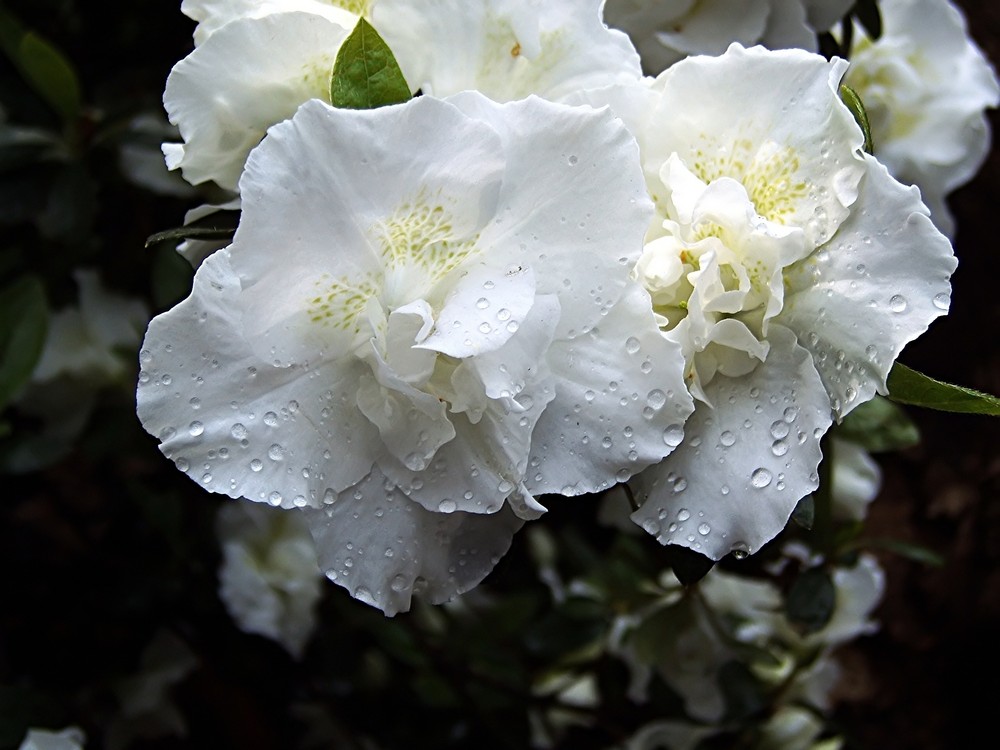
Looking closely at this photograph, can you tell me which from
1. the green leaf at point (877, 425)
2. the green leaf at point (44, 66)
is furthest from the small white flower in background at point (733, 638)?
the green leaf at point (44, 66)

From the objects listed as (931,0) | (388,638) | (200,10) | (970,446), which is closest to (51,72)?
(200,10)

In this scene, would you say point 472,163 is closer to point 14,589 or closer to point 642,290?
point 642,290

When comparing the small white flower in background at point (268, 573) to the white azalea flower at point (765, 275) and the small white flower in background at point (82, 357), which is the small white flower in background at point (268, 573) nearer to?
the small white flower in background at point (82, 357)

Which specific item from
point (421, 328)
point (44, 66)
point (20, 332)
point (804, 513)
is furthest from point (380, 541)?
point (44, 66)

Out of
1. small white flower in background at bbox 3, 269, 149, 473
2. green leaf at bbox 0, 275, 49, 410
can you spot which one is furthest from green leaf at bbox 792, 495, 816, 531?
small white flower in background at bbox 3, 269, 149, 473

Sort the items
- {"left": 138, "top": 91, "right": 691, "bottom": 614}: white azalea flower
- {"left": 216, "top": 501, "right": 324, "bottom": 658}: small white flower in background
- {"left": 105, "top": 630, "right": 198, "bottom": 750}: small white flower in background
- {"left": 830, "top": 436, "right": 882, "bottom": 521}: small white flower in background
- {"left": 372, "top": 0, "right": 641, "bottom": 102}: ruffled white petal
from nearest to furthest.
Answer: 1. {"left": 138, "top": 91, "right": 691, "bottom": 614}: white azalea flower
2. {"left": 372, "top": 0, "right": 641, "bottom": 102}: ruffled white petal
3. {"left": 830, "top": 436, "right": 882, "bottom": 521}: small white flower in background
4. {"left": 216, "top": 501, "right": 324, "bottom": 658}: small white flower in background
5. {"left": 105, "top": 630, "right": 198, "bottom": 750}: small white flower in background

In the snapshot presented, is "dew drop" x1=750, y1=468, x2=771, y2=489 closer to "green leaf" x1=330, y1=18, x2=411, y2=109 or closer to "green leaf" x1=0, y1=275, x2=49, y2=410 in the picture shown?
"green leaf" x1=330, y1=18, x2=411, y2=109
